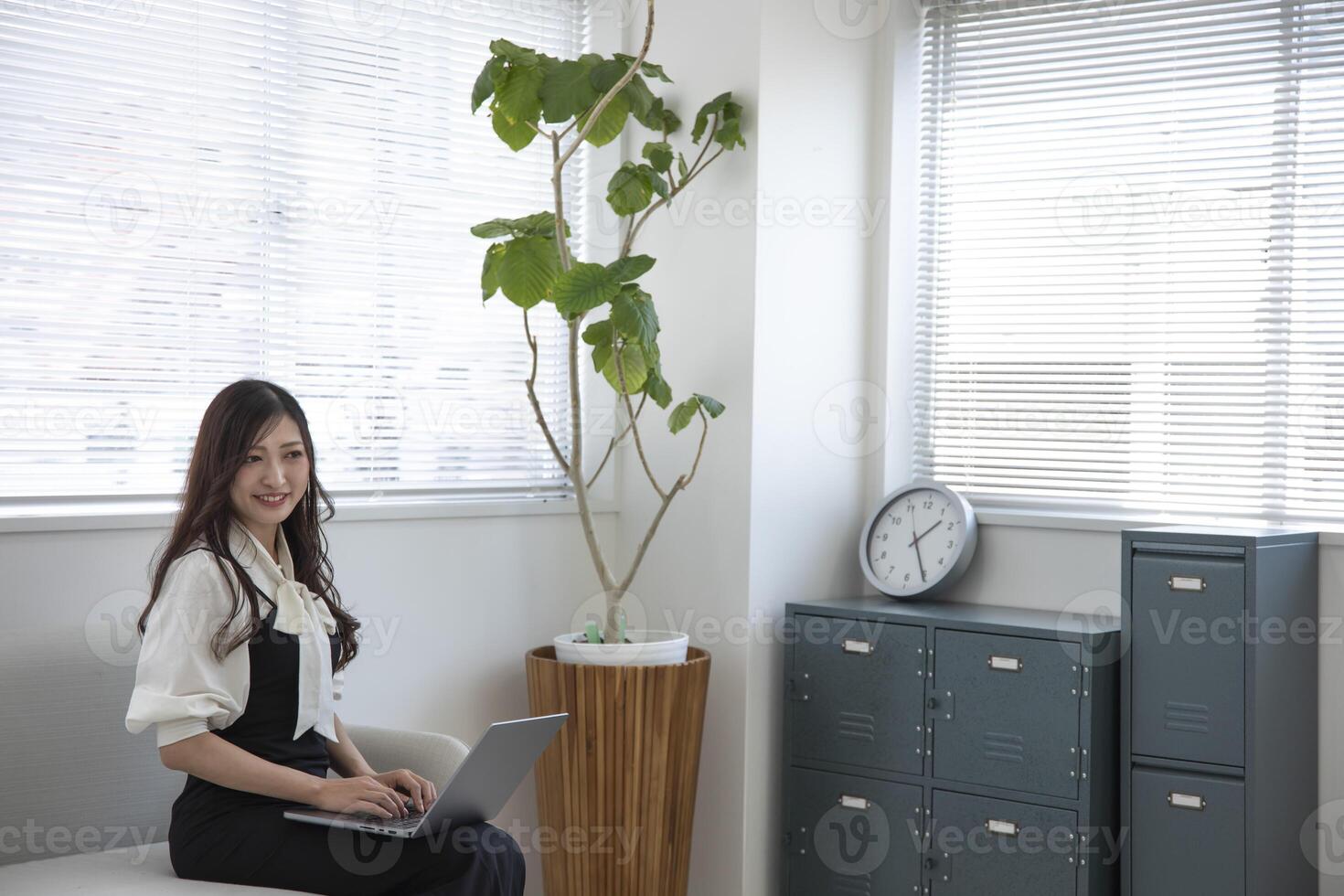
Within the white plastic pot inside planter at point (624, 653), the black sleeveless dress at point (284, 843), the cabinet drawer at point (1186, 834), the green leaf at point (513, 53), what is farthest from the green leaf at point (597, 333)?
the cabinet drawer at point (1186, 834)

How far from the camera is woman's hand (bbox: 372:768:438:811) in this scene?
2402 mm

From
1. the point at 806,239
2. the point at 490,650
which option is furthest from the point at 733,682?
the point at 806,239

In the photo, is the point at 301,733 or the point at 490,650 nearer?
the point at 301,733

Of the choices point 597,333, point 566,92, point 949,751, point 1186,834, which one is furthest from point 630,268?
point 1186,834

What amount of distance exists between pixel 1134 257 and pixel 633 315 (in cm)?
136

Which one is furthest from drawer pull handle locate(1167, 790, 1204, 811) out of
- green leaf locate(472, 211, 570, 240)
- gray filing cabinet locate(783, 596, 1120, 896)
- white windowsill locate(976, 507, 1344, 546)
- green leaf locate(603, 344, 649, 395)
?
green leaf locate(472, 211, 570, 240)

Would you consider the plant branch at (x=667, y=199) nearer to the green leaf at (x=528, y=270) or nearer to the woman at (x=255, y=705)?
the green leaf at (x=528, y=270)

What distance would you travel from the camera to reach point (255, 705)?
2.32 meters

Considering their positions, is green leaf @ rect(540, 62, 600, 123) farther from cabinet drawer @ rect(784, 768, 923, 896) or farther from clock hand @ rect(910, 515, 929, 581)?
cabinet drawer @ rect(784, 768, 923, 896)

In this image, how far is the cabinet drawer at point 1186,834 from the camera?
2.82 m

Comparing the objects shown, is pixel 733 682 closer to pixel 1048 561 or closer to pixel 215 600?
pixel 1048 561

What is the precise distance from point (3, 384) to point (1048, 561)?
97.6 inches

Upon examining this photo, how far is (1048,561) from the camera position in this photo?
3.48m

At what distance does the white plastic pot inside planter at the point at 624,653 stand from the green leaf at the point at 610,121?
3.93ft
